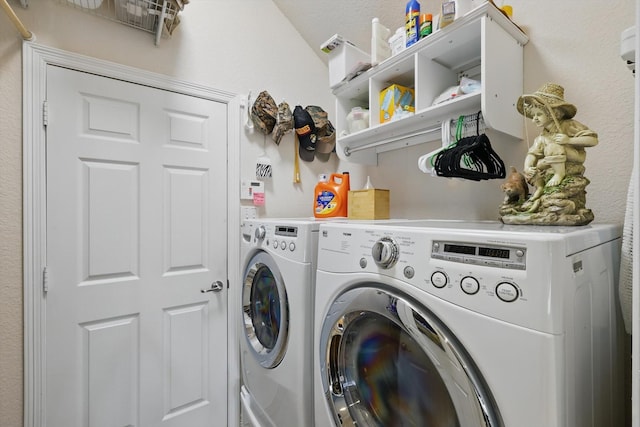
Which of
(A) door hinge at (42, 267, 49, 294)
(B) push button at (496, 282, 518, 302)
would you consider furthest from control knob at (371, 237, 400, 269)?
(A) door hinge at (42, 267, 49, 294)

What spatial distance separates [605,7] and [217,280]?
82.0 inches

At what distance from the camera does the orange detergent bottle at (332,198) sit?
68.1 inches

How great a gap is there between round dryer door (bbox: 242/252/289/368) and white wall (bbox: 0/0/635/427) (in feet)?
1.80

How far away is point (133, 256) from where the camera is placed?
5.00ft

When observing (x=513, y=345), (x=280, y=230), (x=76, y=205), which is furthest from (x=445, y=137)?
(x=76, y=205)

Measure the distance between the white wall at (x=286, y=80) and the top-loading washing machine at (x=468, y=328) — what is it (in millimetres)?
503

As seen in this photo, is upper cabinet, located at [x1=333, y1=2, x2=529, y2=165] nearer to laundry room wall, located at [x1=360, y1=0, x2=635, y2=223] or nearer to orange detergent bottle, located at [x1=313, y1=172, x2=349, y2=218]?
laundry room wall, located at [x1=360, y1=0, x2=635, y2=223]

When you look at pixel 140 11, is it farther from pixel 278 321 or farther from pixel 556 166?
pixel 556 166

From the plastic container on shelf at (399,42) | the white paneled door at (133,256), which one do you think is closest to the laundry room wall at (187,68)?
the white paneled door at (133,256)

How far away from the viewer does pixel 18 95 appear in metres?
1.29

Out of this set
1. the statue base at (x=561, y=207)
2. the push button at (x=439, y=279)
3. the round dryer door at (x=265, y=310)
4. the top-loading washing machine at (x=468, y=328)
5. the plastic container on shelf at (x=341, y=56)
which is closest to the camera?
the top-loading washing machine at (x=468, y=328)

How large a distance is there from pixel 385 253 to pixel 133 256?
1.36 metres

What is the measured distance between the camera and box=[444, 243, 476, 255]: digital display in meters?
0.63

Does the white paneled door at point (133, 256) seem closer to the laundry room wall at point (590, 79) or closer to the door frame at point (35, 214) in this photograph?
the door frame at point (35, 214)
